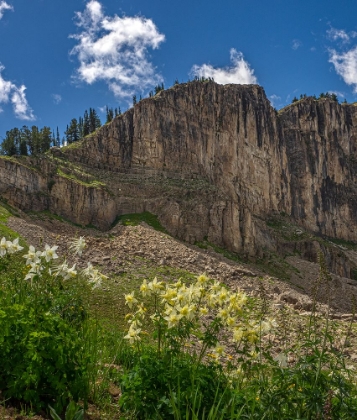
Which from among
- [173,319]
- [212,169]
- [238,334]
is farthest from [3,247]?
[212,169]

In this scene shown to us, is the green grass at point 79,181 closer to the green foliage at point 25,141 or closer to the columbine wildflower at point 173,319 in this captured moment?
the green foliage at point 25,141

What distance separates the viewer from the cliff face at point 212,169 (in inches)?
2105

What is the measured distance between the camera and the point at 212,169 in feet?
279

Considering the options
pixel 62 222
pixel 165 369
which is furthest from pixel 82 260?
pixel 165 369

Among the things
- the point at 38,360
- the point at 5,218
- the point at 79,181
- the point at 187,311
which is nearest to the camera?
the point at 38,360

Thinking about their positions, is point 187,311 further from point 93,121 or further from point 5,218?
point 93,121

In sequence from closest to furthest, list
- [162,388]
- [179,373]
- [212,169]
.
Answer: [179,373]
[162,388]
[212,169]

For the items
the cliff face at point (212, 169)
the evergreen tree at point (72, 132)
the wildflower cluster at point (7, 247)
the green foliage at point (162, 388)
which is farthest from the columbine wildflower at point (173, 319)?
the evergreen tree at point (72, 132)

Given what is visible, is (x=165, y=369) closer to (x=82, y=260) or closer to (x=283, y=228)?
(x=82, y=260)

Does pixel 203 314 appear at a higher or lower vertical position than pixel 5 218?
lower

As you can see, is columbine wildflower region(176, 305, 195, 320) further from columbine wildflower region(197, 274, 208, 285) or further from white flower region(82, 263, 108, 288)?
white flower region(82, 263, 108, 288)

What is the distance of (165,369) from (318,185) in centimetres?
11528

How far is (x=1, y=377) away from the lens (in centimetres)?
400

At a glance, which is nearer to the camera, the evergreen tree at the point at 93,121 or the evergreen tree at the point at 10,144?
the evergreen tree at the point at 10,144
